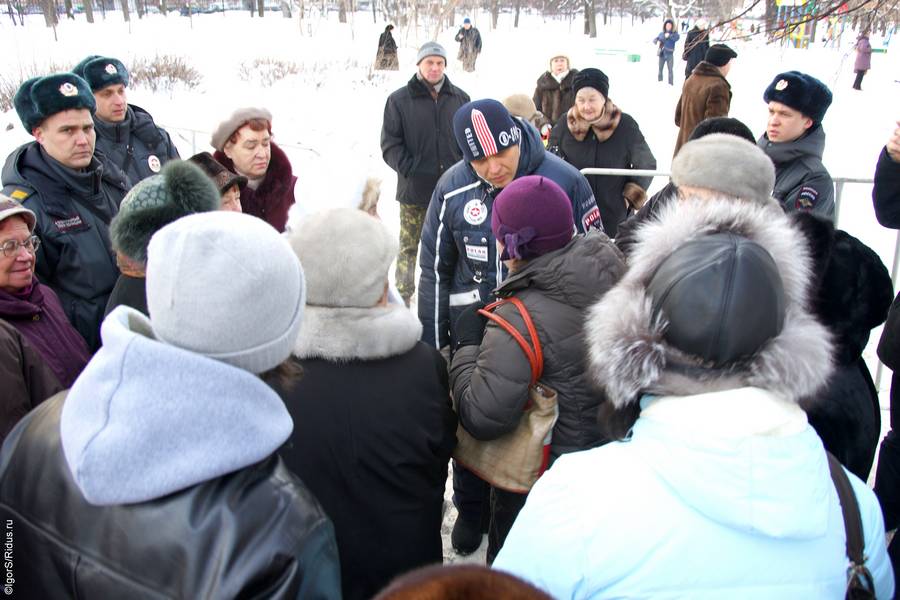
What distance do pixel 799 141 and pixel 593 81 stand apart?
1.65 metres

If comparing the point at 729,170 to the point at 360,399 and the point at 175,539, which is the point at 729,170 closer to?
the point at 360,399

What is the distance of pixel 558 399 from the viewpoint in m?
2.19

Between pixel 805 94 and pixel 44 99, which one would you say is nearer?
pixel 44 99

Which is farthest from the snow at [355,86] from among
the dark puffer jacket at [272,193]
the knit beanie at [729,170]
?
the dark puffer jacket at [272,193]

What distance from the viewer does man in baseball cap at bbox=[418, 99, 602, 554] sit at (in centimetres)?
305

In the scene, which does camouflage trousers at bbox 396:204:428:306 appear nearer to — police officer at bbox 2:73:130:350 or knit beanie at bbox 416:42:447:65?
knit beanie at bbox 416:42:447:65

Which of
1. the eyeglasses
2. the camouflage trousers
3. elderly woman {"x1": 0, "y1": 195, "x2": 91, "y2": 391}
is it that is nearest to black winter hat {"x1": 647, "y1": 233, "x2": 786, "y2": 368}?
elderly woman {"x1": 0, "y1": 195, "x2": 91, "y2": 391}

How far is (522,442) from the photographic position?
88.0 inches

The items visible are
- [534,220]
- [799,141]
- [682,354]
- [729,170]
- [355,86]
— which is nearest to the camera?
[682,354]

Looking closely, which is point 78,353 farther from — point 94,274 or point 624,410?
point 624,410

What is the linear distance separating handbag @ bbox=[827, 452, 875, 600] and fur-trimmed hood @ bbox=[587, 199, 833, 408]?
214mm

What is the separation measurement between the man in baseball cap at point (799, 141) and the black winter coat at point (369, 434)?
246 centimetres

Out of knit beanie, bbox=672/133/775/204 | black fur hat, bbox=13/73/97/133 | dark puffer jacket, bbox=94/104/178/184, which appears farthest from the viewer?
dark puffer jacket, bbox=94/104/178/184

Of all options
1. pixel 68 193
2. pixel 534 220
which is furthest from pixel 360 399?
pixel 68 193
